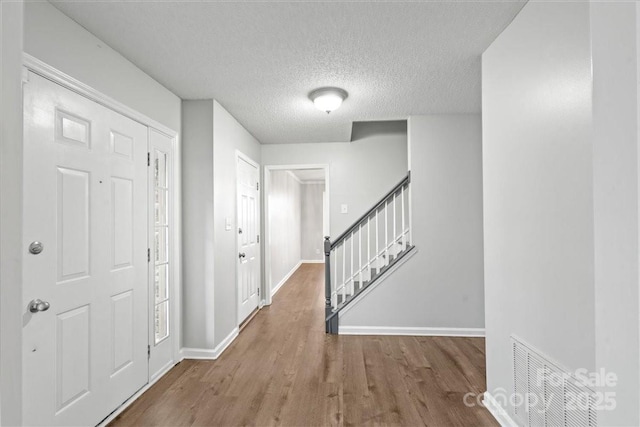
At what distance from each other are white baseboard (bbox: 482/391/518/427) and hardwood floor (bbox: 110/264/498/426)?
0.15 ft

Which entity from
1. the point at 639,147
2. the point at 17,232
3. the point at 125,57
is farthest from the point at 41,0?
the point at 639,147

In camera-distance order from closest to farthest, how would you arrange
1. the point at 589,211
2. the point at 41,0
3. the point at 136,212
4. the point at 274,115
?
1. the point at 589,211
2. the point at 41,0
3. the point at 136,212
4. the point at 274,115

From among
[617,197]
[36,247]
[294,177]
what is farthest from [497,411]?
[294,177]

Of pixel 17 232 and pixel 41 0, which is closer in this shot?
pixel 17 232

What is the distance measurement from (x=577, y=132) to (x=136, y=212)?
8.76 feet

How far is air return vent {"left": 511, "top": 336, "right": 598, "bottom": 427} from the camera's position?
133 cm

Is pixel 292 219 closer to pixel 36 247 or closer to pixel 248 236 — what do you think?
pixel 248 236

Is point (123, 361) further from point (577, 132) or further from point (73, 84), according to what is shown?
point (577, 132)

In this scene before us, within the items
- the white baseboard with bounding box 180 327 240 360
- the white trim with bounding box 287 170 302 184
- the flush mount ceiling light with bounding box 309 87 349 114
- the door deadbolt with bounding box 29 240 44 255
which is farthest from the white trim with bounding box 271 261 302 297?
the door deadbolt with bounding box 29 240 44 255

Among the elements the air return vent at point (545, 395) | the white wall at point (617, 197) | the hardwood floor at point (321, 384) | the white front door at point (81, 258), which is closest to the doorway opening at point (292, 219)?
the hardwood floor at point (321, 384)

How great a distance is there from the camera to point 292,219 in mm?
7871

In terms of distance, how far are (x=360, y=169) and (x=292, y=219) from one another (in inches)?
142

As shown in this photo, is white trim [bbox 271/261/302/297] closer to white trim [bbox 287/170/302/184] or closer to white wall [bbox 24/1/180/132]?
white trim [bbox 287/170/302/184]

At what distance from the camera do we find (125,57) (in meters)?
2.21
